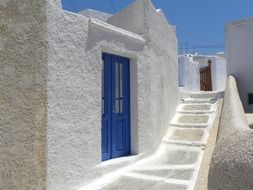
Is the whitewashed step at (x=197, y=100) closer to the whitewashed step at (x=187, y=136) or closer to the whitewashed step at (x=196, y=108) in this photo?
the whitewashed step at (x=196, y=108)

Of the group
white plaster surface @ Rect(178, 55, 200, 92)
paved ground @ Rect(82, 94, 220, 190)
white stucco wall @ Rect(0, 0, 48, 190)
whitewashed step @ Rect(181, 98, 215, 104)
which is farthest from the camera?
white plaster surface @ Rect(178, 55, 200, 92)

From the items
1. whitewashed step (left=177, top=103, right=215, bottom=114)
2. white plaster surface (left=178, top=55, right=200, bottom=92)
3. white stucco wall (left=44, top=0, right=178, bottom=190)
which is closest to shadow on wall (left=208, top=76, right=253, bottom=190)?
white stucco wall (left=44, top=0, right=178, bottom=190)

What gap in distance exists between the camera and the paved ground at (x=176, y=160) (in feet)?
17.2

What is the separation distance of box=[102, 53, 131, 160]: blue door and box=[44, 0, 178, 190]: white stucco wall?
0.59 feet

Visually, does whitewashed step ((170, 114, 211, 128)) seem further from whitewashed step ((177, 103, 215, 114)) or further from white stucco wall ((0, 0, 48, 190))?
white stucco wall ((0, 0, 48, 190))

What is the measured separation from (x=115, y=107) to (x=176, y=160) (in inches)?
81.2

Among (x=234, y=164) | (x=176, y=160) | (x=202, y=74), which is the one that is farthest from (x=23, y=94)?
(x=202, y=74)

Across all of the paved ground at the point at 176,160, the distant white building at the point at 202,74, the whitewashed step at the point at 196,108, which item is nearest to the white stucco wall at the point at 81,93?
the paved ground at the point at 176,160

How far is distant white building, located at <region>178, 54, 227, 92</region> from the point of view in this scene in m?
19.1

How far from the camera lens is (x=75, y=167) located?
195 inches

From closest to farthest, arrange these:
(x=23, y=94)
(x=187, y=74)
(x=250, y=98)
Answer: (x=23, y=94), (x=250, y=98), (x=187, y=74)

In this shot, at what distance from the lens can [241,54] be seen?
483 inches

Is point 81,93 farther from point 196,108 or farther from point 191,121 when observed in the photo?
point 196,108

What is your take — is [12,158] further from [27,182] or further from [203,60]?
[203,60]
